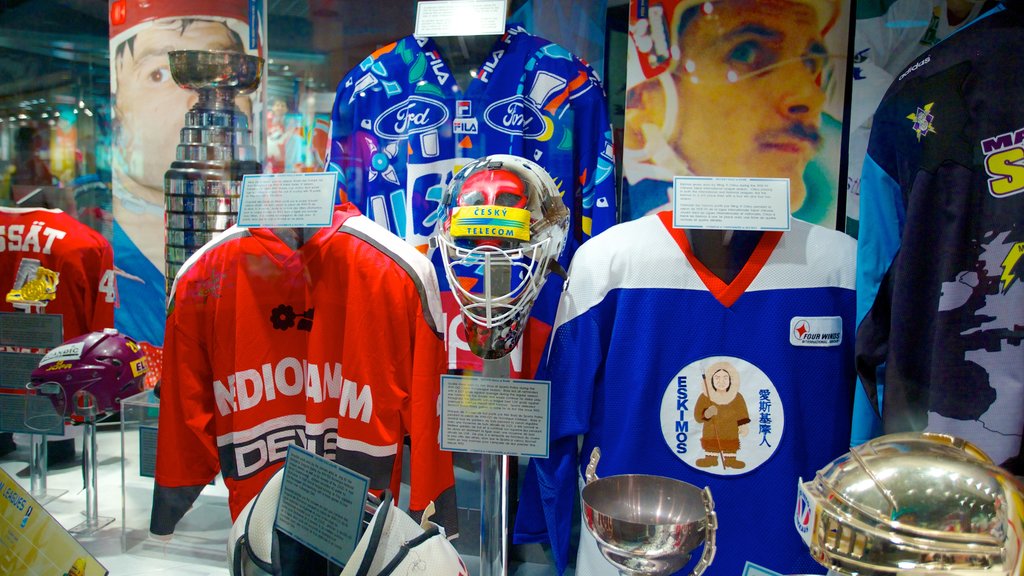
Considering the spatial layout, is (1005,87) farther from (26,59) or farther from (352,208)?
(26,59)

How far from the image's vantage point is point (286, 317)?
2125mm

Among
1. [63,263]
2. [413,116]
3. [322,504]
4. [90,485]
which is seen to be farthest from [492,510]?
[63,263]

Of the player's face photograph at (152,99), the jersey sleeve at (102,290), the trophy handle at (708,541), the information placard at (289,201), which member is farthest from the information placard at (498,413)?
the player's face photograph at (152,99)

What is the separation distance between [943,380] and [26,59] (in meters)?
2.84

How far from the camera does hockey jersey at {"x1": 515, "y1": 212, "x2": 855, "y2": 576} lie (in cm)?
175

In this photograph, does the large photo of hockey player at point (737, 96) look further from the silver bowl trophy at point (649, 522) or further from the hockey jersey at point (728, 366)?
the silver bowl trophy at point (649, 522)

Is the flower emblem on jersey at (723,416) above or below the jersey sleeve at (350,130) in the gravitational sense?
below

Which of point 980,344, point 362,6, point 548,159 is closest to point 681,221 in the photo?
point 980,344

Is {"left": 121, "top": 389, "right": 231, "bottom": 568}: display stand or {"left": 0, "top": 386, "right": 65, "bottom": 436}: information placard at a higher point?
{"left": 0, "top": 386, "right": 65, "bottom": 436}: information placard

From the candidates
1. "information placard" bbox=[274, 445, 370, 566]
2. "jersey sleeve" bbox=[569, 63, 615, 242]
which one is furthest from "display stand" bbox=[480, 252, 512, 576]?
"jersey sleeve" bbox=[569, 63, 615, 242]

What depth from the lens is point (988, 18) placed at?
158cm

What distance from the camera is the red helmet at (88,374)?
2.43m

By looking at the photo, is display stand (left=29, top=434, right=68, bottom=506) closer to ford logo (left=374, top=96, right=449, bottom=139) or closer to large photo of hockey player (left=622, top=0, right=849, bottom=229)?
ford logo (left=374, top=96, right=449, bottom=139)

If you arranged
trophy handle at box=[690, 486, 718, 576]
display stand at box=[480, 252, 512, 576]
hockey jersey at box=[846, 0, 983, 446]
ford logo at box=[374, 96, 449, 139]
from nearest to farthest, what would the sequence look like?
trophy handle at box=[690, 486, 718, 576]
display stand at box=[480, 252, 512, 576]
hockey jersey at box=[846, 0, 983, 446]
ford logo at box=[374, 96, 449, 139]
